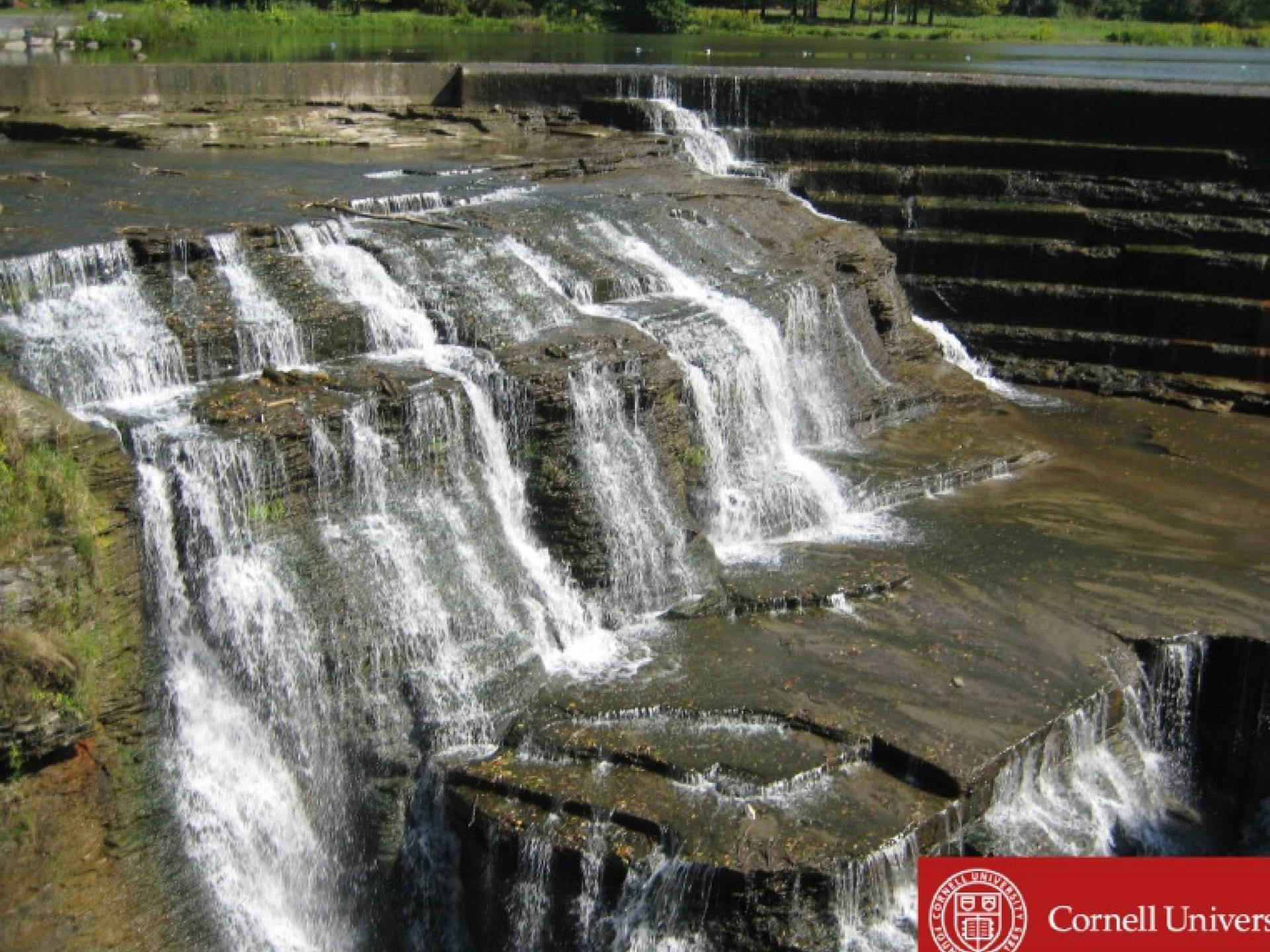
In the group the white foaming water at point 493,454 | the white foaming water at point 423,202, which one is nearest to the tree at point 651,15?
the white foaming water at point 423,202

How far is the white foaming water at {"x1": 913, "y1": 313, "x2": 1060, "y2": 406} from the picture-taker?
50.0ft

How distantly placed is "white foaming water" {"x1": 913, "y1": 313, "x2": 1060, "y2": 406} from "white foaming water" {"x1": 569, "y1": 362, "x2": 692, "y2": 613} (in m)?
5.84

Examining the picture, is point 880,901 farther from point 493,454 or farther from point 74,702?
point 74,702

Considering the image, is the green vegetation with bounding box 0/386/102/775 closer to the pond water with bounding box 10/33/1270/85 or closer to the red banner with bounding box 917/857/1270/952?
the red banner with bounding box 917/857/1270/952

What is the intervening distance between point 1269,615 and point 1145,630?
1.03 m

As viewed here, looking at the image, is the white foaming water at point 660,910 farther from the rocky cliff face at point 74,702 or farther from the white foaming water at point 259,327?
the white foaming water at point 259,327

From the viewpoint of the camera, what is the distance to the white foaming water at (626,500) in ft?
33.4

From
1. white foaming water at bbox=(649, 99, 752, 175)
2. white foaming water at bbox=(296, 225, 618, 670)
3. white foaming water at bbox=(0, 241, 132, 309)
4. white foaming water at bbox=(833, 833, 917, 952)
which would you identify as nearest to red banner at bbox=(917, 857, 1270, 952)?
white foaming water at bbox=(833, 833, 917, 952)

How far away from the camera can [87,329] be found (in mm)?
9844

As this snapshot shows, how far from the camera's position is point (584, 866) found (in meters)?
7.46

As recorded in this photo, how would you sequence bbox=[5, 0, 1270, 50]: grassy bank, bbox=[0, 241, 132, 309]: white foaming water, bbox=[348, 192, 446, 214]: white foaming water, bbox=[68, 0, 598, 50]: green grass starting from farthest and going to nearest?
bbox=[5, 0, 1270, 50]: grassy bank → bbox=[68, 0, 598, 50]: green grass → bbox=[348, 192, 446, 214]: white foaming water → bbox=[0, 241, 132, 309]: white foaming water

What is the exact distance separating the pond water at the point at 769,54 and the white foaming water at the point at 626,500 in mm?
14254

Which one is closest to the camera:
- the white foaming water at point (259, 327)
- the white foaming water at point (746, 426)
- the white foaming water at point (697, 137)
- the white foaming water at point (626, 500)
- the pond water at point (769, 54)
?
the white foaming water at point (259, 327)

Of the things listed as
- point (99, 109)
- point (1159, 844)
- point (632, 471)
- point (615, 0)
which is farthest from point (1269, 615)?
point (615, 0)
